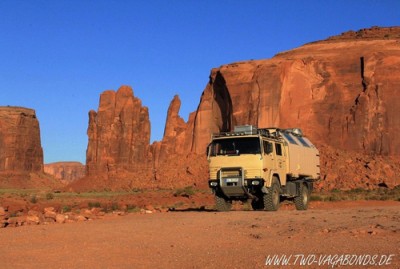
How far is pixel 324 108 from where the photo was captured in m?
61.0

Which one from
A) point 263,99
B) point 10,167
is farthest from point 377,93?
point 10,167

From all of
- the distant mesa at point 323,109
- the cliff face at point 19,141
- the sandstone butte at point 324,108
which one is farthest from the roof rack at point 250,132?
the cliff face at point 19,141

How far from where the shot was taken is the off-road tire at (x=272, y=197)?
65.7 feet

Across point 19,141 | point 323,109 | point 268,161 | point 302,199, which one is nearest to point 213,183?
point 268,161

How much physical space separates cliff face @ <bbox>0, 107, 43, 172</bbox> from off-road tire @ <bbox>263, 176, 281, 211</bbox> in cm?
10246

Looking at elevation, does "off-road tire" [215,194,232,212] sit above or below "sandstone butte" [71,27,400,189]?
below

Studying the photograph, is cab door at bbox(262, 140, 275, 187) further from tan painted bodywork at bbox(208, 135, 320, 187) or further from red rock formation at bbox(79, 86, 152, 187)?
red rock formation at bbox(79, 86, 152, 187)

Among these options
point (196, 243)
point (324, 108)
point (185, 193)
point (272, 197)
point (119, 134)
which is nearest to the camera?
point (196, 243)

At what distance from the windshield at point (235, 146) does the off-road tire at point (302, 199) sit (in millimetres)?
4939

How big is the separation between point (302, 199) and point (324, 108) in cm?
3954

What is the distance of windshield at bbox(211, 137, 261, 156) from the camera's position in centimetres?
1942

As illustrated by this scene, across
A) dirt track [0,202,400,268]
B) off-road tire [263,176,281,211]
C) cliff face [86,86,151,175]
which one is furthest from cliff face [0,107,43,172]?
dirt track [0,202,400,268]

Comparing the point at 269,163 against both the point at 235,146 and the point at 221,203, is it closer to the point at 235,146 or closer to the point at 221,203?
the point at 235,146

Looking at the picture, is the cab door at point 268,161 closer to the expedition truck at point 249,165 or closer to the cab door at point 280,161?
the expedition truck at point 249,165
